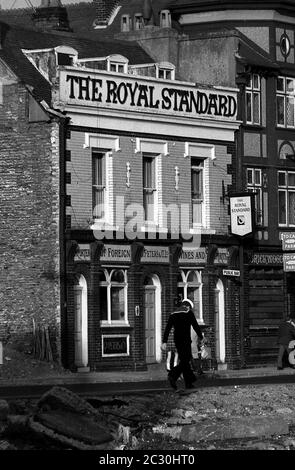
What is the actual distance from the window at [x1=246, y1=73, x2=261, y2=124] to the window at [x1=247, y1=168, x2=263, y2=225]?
1556 mm

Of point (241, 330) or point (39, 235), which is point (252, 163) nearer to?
point (241, 330)

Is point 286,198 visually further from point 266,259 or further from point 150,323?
point 150,323

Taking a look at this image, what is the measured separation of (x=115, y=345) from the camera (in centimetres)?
4572

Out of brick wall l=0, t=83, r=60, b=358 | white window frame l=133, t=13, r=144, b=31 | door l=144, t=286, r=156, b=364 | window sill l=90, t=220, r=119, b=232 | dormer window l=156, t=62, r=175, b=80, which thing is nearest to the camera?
brick wall l=0, t=83, r=60, b=358

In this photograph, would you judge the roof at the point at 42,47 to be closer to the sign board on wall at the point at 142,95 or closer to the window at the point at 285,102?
the sign board on wall at the point at 142,95

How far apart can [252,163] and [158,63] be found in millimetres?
4246

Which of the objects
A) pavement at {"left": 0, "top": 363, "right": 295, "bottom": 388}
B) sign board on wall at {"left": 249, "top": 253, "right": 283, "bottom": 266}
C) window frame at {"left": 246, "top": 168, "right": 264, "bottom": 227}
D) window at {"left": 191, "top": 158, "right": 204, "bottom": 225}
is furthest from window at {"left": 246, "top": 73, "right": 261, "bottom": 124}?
pavement at {"left": 0, "top": 363, "right": 295, "bottom": 388}

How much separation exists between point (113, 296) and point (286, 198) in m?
8.70

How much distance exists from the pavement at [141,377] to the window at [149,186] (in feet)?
14.1

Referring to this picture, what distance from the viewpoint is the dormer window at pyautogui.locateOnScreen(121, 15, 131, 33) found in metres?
54.5

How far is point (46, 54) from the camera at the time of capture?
152 feet

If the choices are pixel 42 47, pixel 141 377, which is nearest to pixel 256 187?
pixel 42 47

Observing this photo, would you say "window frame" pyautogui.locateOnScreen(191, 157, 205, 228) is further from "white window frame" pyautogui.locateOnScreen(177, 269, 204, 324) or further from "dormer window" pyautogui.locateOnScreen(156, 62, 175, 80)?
"dormer window" pyautogui.locateOnScreen(156, 62, 175, 80)

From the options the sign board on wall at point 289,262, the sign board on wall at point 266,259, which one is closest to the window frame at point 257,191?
the sign board on wall at point 266,259
